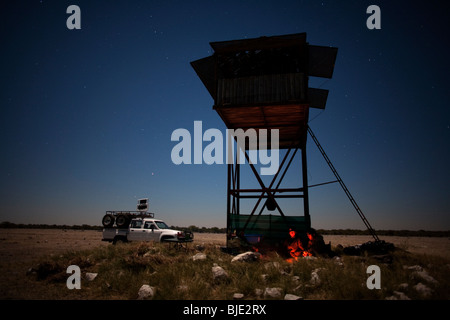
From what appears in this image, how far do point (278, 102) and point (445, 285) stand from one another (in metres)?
8.96

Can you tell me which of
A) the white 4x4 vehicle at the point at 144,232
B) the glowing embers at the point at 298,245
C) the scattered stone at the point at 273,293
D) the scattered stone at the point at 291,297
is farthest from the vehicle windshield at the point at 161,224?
the scattered stone at the point at 291,297

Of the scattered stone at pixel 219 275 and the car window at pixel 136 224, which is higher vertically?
the scattered stone at pixel 219 275

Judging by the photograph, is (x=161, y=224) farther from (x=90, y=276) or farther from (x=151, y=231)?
(x=90, y=276)

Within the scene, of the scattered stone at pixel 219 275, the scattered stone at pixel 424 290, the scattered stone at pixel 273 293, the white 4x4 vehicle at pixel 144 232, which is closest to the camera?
the scattered stone at pixel 424 290

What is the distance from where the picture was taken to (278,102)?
11.7 m

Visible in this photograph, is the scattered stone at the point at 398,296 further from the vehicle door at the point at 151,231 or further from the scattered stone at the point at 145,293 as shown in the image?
the vehicle door at the point at 151,231

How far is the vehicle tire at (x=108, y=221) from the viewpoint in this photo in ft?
52.7

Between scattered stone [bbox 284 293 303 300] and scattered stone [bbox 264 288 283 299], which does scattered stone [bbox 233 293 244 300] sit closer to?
scattered stone [bbox 264 288 283 299]

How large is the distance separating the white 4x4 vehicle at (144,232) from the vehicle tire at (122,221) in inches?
8.9

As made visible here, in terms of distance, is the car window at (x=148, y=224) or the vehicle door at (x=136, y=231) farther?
the car window at (x=148, y=224)

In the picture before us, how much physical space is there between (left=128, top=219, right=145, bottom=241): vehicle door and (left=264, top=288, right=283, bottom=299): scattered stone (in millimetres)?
11499

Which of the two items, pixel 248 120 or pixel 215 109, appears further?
pixel 248 120

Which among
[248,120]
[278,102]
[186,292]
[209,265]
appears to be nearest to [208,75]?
[248,120]
